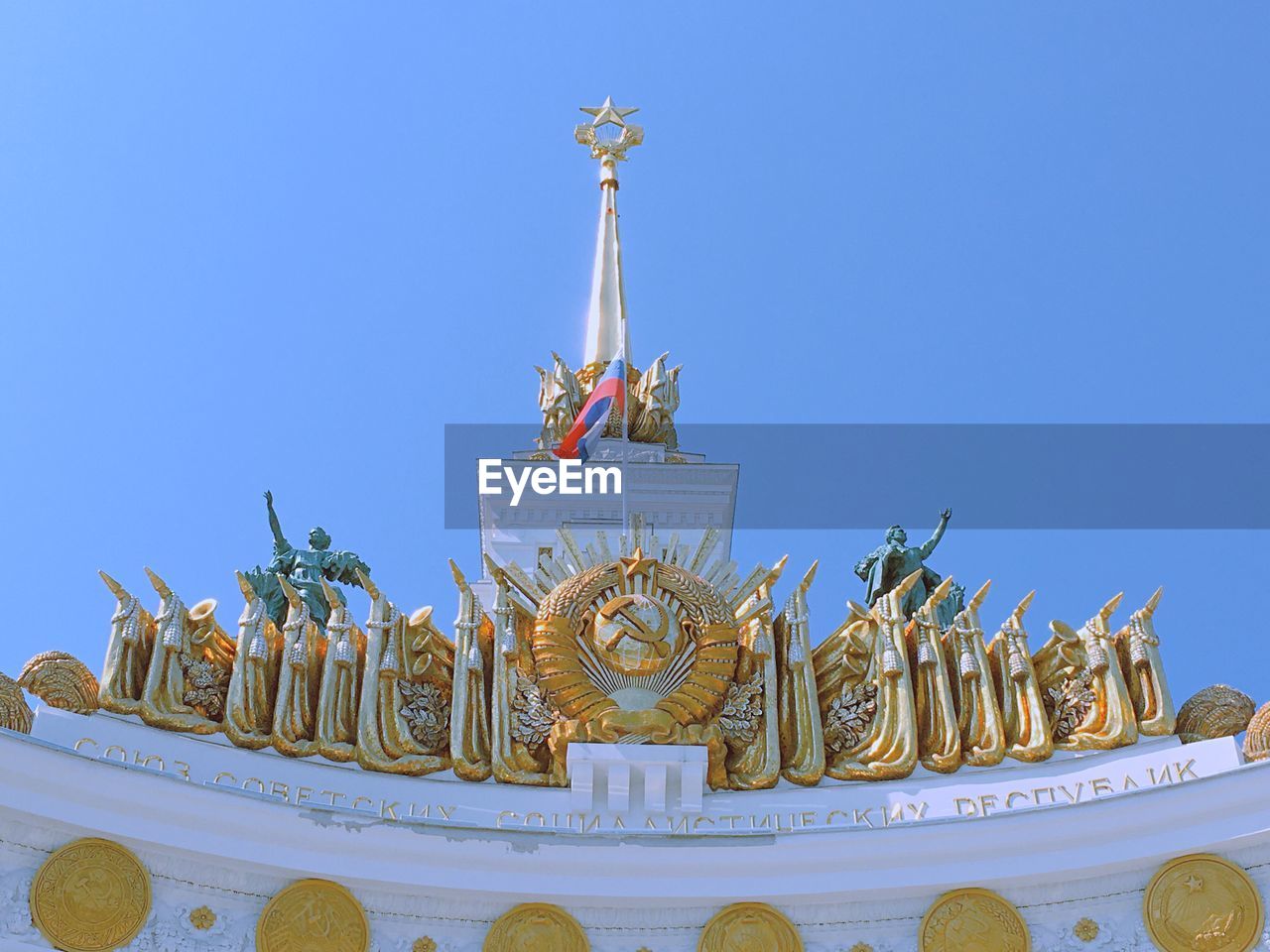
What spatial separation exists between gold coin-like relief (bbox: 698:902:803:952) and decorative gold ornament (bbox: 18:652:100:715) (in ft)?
15.8

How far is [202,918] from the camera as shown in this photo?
12586mm

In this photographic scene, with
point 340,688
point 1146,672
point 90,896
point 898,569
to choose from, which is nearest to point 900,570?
point 898,569

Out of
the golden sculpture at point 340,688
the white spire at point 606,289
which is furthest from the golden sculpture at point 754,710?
the white spire at point 606,289

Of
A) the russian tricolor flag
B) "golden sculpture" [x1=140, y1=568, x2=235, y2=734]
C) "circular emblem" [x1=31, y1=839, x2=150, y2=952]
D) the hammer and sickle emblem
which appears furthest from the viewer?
the russian tricolor flag

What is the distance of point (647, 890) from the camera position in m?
12.9

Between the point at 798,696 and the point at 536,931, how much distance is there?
9.55ft

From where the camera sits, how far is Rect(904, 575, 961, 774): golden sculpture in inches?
551

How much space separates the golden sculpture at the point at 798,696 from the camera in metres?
14.1

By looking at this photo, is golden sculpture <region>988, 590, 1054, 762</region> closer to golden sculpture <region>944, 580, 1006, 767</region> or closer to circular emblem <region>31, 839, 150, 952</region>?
golden sculpture <region>944, 580, 1006, 767</region>

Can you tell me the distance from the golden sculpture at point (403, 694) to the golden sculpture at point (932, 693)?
12.0ft

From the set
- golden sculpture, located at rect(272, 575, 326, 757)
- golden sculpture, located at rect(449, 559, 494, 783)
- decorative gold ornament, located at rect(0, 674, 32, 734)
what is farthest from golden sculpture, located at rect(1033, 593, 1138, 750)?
decorative gold ornament, located at rect(0, 674, 32, 734)

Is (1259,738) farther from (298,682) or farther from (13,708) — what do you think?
(13,708)

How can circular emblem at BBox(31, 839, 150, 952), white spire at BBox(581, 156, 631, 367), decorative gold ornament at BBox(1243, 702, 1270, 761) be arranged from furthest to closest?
white spire at BBox(581, 156, 631, 367) → decorative gold ornament at BBox(1243, 702, 1270, 761) → circular emblem at BBox(31, 839, 150, 952)

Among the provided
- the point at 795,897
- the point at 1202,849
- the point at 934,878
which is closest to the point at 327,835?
the point at 795,897
